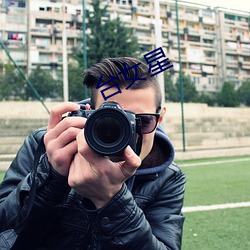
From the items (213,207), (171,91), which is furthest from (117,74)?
(171,91)

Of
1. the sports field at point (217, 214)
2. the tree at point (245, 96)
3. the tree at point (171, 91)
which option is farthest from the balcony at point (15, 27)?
the sports field at point (217, 214)

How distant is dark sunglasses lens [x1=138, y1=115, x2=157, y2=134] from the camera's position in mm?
985

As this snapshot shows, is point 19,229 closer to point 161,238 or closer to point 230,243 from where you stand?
point 161,238

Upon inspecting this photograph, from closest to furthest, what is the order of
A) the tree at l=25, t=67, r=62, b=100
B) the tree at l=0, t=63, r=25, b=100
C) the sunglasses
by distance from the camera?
the sunglasses, the tree at l=0, t=63, r=25, b=100, the tree at l=25, t=67, r=62, b=100

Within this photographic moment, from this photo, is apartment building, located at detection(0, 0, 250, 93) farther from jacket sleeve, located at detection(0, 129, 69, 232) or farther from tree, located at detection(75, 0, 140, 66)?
jacket sleeve, located at detection(0, 129, 69, 232)

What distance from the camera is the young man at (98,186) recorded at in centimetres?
80

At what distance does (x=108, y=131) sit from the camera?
75cm

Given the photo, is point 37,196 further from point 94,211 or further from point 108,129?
point 108,129

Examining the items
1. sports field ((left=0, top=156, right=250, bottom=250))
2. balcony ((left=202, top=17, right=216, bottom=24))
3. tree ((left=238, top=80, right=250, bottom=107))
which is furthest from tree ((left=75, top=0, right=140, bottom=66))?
balcony ((left=202, top=17, right=216, bottom=24))

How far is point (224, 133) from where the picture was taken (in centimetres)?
1497

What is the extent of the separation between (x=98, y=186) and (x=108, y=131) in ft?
0.40

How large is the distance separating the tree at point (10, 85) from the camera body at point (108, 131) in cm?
781

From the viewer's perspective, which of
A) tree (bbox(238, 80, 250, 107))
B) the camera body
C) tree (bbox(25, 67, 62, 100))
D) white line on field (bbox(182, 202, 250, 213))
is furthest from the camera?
tree (bbox(238, 80, 250, 107))

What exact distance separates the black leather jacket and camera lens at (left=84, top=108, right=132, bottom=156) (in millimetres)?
156
